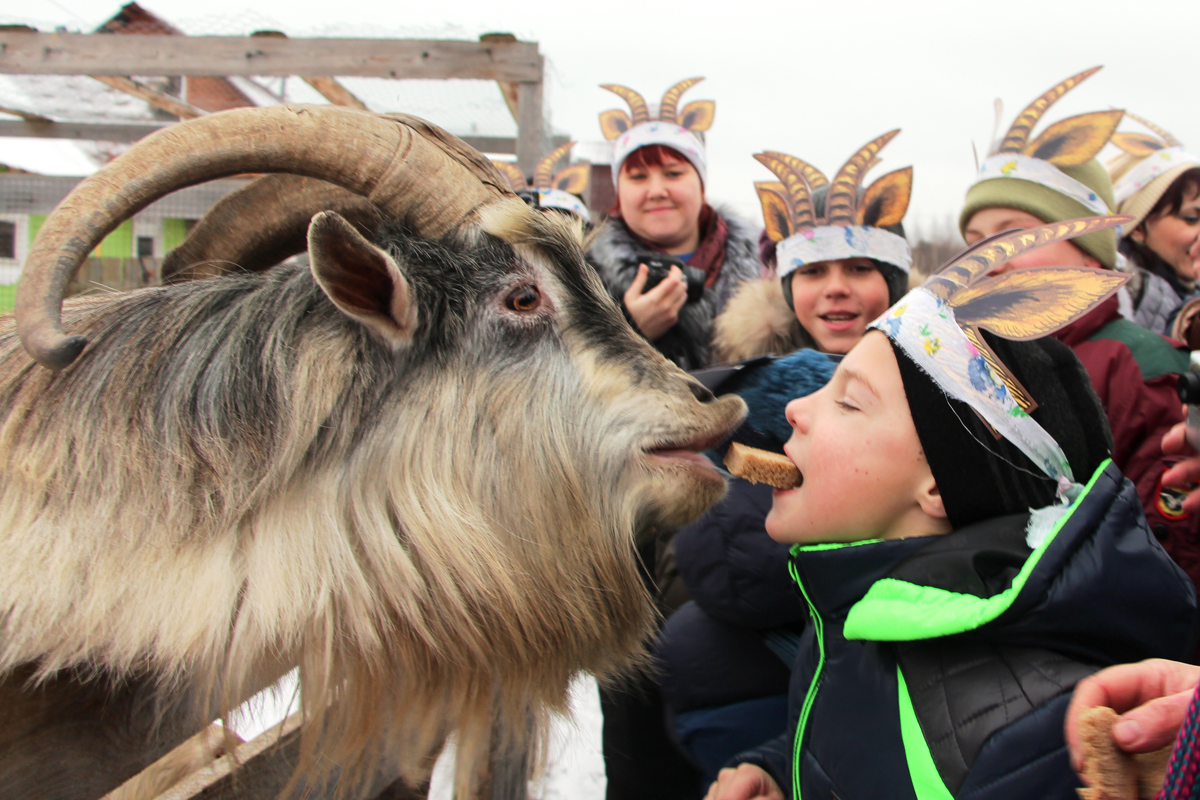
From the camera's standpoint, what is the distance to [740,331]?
266cm

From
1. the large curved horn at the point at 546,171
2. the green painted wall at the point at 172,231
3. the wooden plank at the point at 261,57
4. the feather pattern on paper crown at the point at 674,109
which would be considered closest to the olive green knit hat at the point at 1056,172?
the feather pattern on paper crown at the point at 674,109

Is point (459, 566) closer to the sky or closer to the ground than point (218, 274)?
closer to the ground

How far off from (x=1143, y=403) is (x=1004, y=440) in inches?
42.5

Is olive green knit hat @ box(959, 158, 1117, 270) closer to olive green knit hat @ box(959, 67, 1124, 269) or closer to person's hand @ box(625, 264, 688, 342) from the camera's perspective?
olive green knit hat @ box(959, 67, 1124, 269)

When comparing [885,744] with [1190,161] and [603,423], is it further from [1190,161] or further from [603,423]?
[1190,161]

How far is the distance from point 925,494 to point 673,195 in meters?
2.07

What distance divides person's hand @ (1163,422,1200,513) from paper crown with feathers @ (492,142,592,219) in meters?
2.16

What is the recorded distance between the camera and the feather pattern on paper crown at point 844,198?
2.49m

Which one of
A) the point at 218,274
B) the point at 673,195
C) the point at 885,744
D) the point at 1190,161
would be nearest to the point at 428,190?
the point at 218,274

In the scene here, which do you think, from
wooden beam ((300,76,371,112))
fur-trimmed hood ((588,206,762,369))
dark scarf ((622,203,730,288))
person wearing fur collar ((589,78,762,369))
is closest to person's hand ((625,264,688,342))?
person wearing fur collar ((589,78,762,369))

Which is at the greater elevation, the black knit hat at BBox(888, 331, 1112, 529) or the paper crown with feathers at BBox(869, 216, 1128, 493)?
the paper crown with feathers at BBox(869, 216, 1128, 493)

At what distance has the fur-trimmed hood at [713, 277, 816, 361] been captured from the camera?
2592 mm

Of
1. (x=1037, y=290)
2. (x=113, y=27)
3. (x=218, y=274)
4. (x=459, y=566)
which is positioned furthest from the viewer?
(x=113, y=27)

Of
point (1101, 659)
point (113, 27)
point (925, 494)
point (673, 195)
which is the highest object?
point (113, 27)
